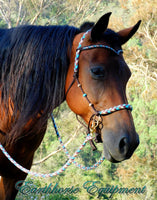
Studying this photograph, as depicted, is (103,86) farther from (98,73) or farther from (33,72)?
(33,72)

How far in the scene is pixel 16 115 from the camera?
2.20m

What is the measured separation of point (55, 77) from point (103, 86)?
1.43ft

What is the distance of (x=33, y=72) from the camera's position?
214 centimetres

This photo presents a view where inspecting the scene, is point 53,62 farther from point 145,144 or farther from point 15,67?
point 145,144

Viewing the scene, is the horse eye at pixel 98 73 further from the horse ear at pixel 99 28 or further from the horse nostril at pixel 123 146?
the horse nostril at pixel 123 146

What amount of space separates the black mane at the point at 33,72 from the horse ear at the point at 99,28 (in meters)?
0.22

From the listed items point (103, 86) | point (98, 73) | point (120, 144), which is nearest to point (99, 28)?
point (98, 73)

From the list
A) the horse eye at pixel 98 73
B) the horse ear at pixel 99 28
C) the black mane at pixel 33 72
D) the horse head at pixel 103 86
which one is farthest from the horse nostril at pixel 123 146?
Answer: the horse ear at pixel 99 28

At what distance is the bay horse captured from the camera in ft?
6.41

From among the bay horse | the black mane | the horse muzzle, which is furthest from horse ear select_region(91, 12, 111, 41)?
the horse muzzle

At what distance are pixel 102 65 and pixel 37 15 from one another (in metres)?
10.3

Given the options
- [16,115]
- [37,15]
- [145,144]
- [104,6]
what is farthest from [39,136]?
[145,144]

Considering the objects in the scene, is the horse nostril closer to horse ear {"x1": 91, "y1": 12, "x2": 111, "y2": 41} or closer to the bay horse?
the bay horse

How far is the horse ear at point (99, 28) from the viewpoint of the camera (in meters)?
1.99
